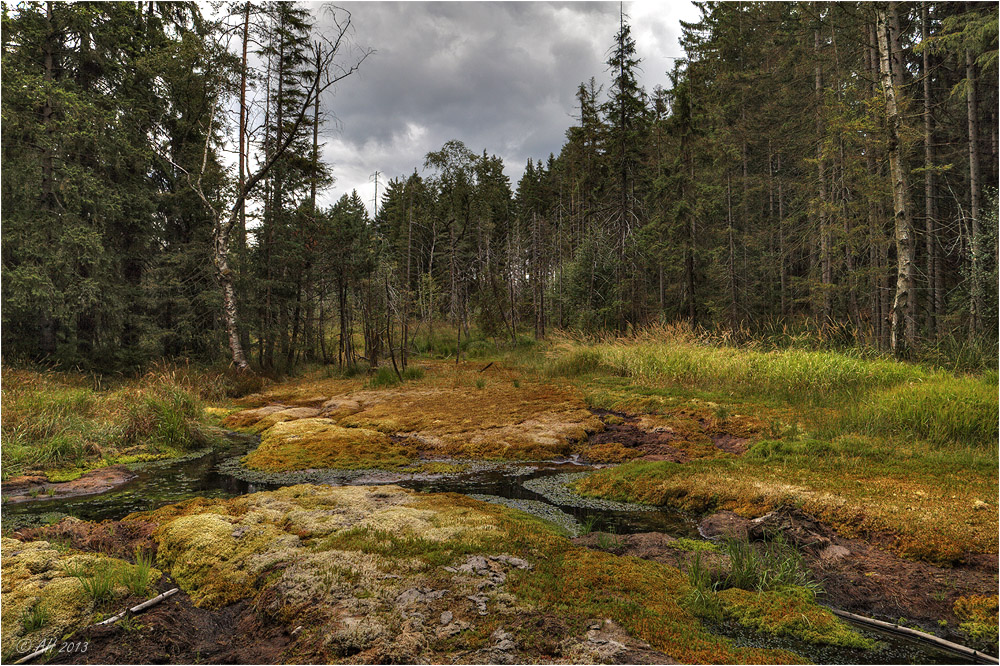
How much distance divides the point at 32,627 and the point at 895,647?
4.07m

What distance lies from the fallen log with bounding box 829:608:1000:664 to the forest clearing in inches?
0.5

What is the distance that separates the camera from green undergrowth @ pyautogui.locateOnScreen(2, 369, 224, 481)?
542cm

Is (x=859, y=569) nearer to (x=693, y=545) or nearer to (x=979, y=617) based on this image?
(x=979, y=617)

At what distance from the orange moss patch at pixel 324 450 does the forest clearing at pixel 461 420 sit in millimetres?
62

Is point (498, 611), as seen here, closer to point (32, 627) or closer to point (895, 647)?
point (895, 647)

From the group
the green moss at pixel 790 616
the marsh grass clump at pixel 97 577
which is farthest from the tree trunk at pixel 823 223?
the marsh grass clump at pixel 97 577

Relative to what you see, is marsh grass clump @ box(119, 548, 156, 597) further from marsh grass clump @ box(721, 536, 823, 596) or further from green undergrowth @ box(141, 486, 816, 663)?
marsh grass clump @ box(721, 536, 823, 596)

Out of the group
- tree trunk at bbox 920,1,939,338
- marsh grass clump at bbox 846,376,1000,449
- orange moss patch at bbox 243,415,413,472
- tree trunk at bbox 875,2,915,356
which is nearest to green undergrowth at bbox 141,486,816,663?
orange moss patch at bbox 243,415,413,472

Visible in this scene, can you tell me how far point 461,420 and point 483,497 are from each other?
345cm

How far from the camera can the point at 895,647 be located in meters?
2.14

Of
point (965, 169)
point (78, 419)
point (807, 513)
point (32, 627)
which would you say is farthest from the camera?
point (965, 169)

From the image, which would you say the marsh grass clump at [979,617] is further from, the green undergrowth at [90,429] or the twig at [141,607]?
the green undergrowth at [90,429]

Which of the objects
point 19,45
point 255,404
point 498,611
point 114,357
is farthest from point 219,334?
point 498,611

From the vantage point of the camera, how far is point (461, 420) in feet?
26.2
